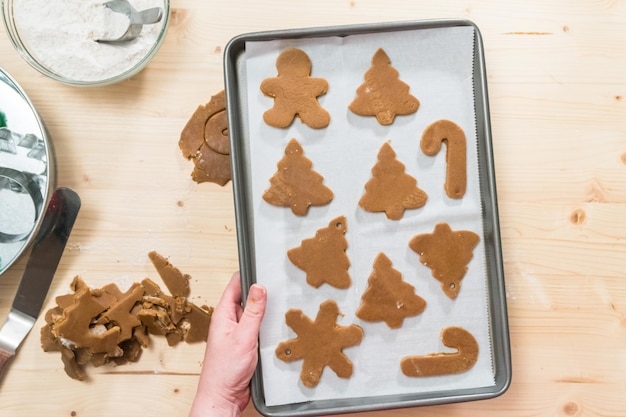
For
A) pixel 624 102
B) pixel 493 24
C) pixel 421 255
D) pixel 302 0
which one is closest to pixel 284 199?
pixel 421 255

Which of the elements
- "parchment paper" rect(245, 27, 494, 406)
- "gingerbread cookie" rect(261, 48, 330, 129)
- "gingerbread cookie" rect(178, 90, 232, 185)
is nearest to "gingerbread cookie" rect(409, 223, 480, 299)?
"parchment paper" rect(245, 27, 494, 406)

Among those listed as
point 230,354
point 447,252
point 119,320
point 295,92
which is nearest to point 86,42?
point 295,92

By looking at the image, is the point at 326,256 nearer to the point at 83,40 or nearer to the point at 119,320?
the point at 119,320

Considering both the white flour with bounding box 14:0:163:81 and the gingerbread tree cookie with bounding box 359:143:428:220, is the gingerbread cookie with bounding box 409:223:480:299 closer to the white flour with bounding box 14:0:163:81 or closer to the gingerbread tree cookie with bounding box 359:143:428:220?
the gingerbread tree cookie with bounding box 359:143:428:220

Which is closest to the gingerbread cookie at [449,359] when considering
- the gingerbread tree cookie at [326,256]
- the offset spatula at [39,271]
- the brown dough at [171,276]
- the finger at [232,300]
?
the gingerbread tree cookie at [326,256]

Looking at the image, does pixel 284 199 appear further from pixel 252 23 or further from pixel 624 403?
pixel 624 403

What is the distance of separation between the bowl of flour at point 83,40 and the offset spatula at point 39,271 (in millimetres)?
212

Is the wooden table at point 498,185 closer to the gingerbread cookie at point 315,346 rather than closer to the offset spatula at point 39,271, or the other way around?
the offset spatula at point 39,271

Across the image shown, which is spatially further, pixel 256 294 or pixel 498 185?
pixel 498 185

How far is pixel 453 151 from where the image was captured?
92 centimetres

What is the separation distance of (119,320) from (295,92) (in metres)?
0.48

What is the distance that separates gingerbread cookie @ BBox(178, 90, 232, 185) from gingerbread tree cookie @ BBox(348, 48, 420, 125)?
229mm

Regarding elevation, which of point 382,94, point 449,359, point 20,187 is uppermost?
point 382,94

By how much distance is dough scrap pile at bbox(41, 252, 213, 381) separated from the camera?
0.94 metres
